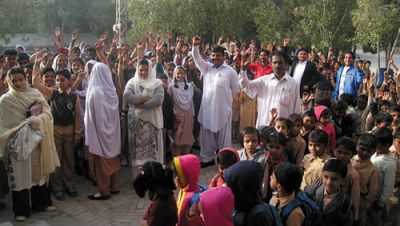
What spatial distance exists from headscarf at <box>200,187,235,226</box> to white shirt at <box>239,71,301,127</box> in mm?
→ 2901

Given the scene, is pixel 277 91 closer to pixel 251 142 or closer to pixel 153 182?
pixel 251 142

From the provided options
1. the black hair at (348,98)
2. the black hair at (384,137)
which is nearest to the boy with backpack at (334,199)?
the black hair at (384,137)

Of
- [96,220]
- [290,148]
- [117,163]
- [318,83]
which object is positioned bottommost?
[96,220]

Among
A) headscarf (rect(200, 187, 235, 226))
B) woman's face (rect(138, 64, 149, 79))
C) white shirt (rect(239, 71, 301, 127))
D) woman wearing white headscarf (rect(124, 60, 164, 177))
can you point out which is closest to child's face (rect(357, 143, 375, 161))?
white shirt (rect(239, 71, 301, 127))

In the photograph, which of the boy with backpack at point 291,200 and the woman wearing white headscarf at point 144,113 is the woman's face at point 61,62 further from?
the boy with backpack at point 291,200

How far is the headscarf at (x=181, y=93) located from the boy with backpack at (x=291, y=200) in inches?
151

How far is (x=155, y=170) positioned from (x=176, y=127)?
12.7 feet

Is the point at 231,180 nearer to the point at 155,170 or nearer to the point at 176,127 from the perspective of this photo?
the point at 155,170

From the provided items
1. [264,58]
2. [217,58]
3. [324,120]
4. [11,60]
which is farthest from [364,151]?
[11,60]

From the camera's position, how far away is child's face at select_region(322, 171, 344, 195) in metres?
3.28

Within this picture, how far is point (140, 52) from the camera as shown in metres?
7.44

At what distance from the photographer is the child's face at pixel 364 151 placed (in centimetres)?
388

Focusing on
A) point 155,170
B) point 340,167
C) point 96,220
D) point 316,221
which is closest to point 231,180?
point 155,170

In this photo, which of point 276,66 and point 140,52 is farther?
point 140,52
